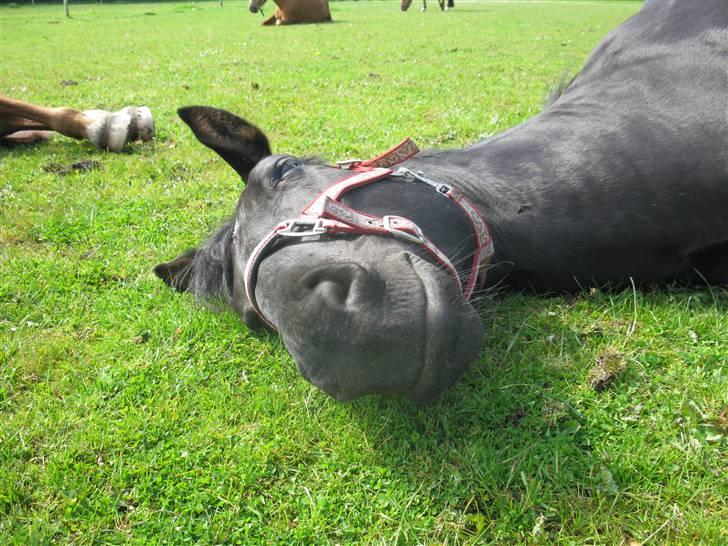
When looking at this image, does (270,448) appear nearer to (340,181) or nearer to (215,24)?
(340,181)

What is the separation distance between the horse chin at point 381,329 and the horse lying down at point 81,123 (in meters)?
5.40

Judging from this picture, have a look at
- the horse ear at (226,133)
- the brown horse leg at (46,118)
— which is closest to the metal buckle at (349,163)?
the horse ear at (226,133)

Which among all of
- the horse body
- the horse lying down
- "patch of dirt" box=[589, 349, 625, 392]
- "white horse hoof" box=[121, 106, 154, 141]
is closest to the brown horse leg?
the horse lying down

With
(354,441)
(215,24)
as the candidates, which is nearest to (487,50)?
(354,441)

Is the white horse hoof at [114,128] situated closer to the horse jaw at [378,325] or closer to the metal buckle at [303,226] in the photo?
the metal buckle at [303,226]

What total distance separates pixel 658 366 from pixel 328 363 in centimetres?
171

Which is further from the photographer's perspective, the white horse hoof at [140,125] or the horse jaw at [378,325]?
the white horse hoof at [140,125]

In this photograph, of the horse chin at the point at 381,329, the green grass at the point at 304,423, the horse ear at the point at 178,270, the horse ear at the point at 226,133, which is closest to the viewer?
the horse chin at the point at 381,329

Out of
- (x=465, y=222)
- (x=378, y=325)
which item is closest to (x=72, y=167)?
(x=465, y=222)

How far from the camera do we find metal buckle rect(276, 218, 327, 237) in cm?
223

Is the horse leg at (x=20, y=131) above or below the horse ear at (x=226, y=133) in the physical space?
below

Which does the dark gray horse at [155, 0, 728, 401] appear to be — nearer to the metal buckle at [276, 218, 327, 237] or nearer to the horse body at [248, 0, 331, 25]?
the metal buckle at [276, 218, 327, 237]

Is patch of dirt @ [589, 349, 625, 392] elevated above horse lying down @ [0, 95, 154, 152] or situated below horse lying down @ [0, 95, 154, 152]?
above

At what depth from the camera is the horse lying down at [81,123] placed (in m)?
6.53
